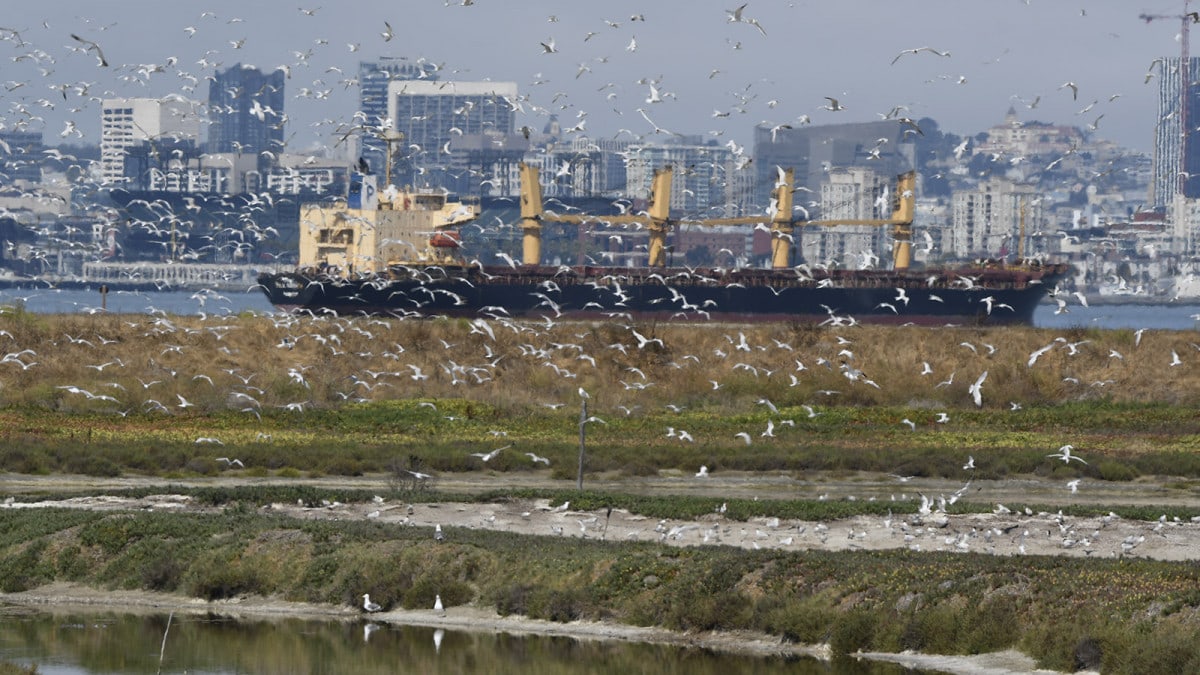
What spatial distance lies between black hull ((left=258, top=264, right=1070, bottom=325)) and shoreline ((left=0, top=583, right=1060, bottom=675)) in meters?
75.7

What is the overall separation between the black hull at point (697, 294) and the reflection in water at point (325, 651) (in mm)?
77790

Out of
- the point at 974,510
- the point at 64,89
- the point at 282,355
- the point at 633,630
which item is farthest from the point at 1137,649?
the point at 282,355

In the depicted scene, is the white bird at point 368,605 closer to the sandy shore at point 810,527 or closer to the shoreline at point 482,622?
the shoreline at point 482,622

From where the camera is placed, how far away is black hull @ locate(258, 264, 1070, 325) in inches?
4203

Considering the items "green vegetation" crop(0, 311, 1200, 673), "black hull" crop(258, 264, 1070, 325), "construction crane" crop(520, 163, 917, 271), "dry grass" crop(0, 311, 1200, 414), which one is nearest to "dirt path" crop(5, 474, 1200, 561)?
"green vegetation" crop(0, 311, 1200, 673)

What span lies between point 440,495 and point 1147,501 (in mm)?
14585

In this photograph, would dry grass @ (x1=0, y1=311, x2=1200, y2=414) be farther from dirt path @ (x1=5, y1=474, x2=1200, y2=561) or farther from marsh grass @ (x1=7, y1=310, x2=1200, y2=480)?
dirt path @ (x1=5, y1=474, x2=1200, y2=561)

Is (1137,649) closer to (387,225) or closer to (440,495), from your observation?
(440,495)

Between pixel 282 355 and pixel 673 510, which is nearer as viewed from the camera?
pixel 673 510

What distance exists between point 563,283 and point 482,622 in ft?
270

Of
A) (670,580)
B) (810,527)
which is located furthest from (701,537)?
(670,580)

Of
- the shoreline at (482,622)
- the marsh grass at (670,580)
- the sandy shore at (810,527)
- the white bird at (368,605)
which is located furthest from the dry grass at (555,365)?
the white bird at (368,605)

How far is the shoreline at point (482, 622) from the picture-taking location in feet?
77.9

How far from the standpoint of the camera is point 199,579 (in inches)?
1129
